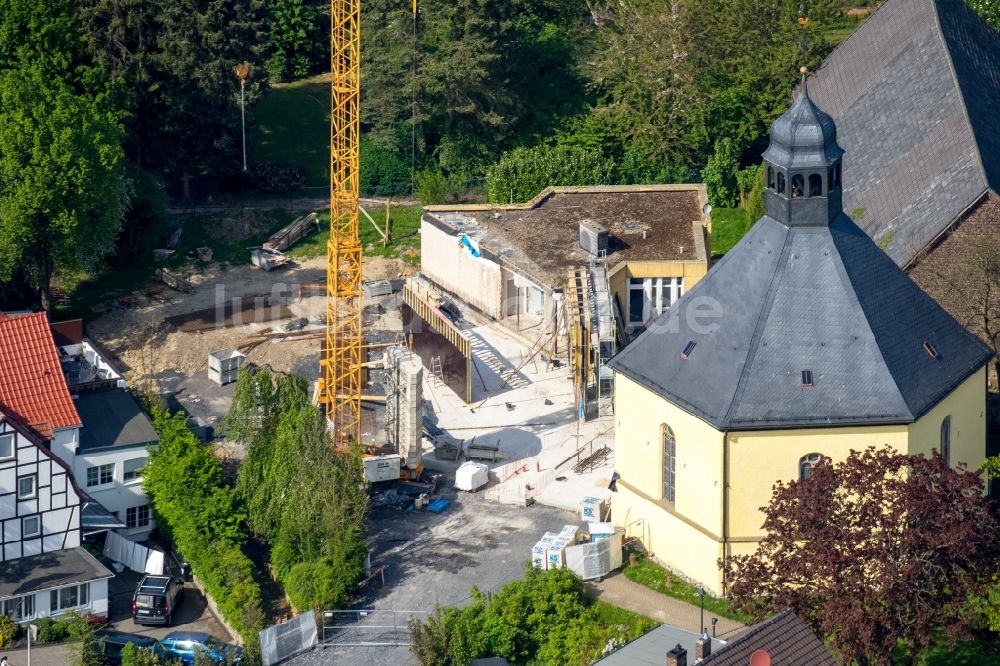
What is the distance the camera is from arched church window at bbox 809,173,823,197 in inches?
2790

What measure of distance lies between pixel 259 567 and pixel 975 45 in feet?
144

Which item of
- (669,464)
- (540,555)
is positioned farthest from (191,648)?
(669,464)

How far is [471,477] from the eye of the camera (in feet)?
269

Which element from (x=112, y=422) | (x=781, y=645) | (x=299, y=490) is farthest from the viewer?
(x=112, y=422)

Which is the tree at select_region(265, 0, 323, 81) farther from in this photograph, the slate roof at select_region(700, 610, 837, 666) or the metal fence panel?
the slate roof at select_region(700, 610, 837, 666)

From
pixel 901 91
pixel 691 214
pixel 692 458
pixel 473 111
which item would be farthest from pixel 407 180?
pixel 692 458

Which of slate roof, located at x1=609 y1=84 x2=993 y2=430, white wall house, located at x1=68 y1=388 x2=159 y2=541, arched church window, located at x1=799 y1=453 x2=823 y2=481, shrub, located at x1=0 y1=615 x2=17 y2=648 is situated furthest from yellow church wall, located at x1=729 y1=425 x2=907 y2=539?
shrub, located at x1=0 y1=615 x2=17 y2=648

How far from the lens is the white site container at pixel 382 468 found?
82.2m

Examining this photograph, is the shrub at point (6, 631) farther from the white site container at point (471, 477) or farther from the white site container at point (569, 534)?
the white site container at point (569, 534)

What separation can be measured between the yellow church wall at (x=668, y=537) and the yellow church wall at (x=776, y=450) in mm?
2178

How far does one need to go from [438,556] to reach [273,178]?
42591 millimetres

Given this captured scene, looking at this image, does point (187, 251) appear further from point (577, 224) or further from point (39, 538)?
point (39, 538)

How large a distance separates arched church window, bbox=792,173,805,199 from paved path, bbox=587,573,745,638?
1511 centimetres

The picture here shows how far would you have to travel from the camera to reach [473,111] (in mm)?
115000
